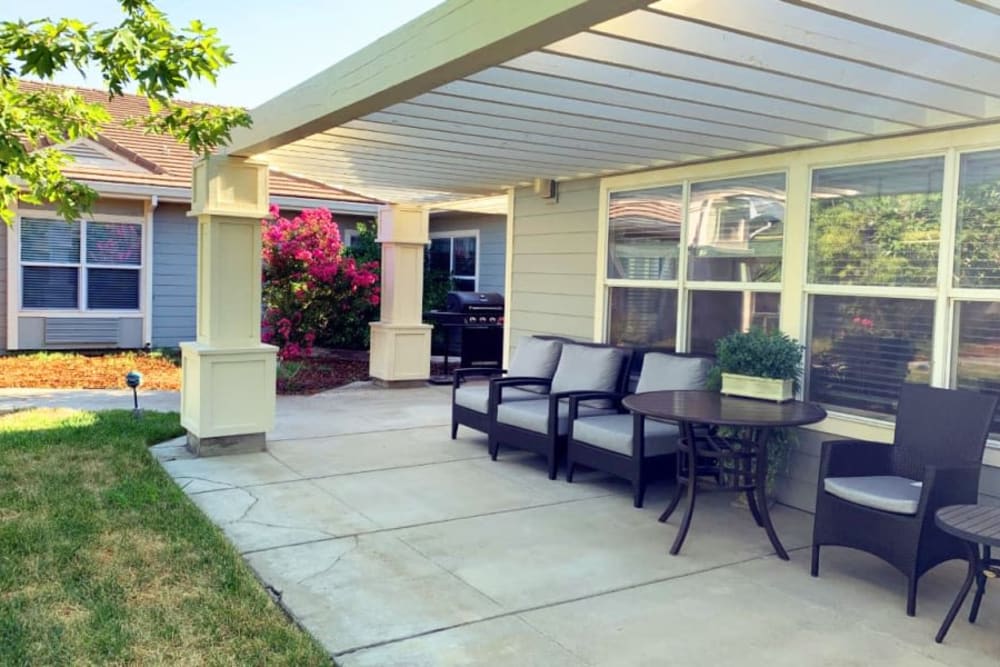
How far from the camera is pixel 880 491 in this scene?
3830mm

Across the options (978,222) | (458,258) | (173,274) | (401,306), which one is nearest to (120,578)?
(978,222)

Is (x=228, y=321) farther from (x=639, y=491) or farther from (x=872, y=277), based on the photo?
(x=872, y=277)

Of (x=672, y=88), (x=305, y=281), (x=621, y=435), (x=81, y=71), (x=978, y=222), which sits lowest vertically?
(x=621, y=435)

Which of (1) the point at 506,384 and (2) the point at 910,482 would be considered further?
(1) the point at 506,384

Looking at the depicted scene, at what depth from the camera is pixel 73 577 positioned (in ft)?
12.0

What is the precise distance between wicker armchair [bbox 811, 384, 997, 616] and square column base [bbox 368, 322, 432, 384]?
6.65 meters

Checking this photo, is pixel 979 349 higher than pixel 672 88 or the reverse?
the reverse

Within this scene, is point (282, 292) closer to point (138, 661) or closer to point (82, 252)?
point (82, 252)

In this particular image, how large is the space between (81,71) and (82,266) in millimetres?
8246

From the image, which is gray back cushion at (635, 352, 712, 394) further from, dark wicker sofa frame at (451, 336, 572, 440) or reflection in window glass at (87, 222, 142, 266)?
reflection in window glass at (87, 222, 142, 266)

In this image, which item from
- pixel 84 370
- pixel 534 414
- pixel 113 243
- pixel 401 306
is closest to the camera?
pixel 534 414

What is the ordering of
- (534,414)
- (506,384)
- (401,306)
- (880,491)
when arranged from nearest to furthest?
(880,491)
(534,414)
(506,384)
(401,306)

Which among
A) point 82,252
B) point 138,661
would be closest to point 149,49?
point 138,661

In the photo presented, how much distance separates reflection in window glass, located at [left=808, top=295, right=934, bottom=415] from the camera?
466cm
